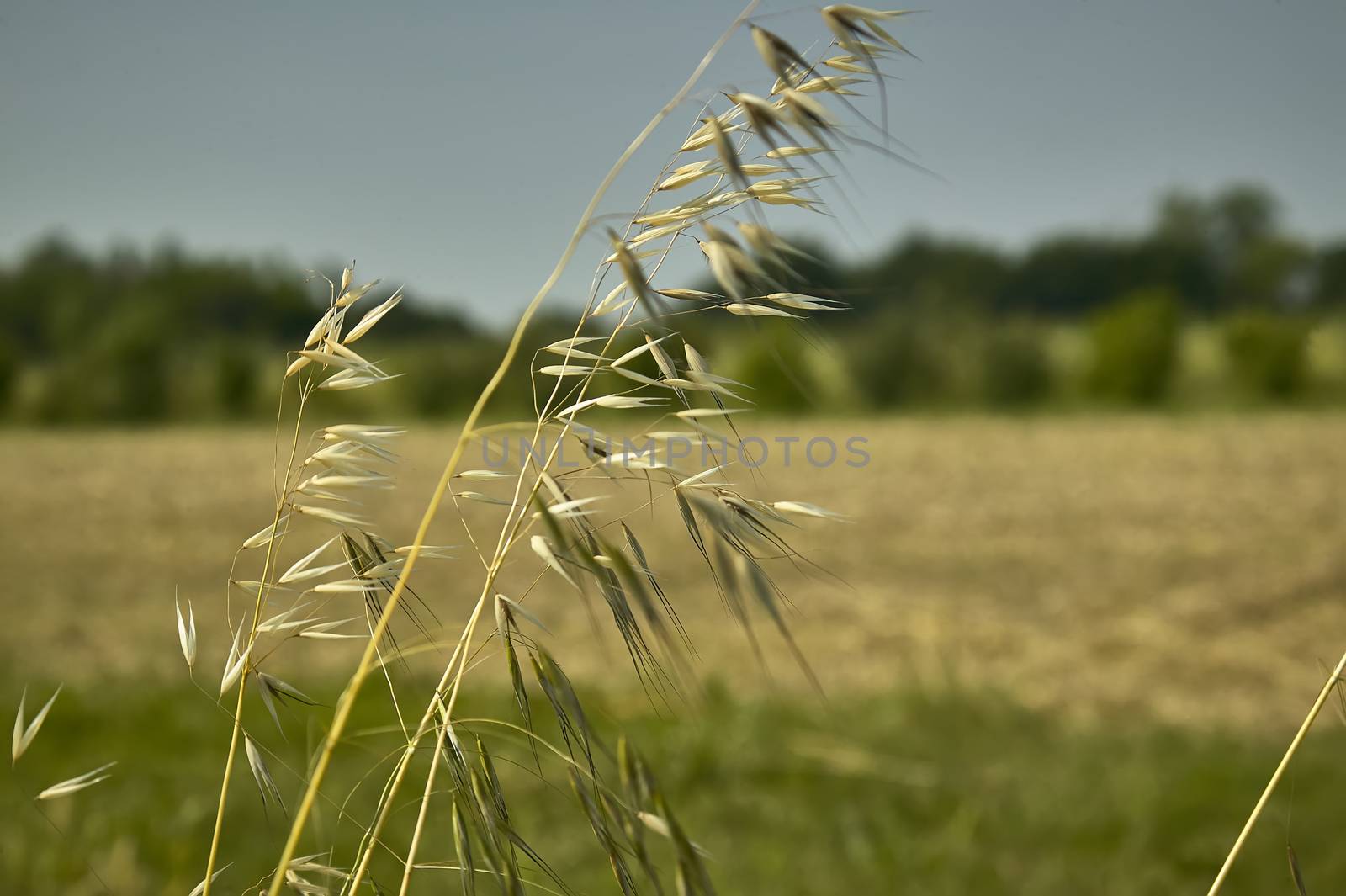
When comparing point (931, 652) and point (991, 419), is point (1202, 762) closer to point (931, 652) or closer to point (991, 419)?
point (931, 652)

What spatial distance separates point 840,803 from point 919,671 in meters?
3.58

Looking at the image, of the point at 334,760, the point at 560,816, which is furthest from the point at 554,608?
the point at 560,816

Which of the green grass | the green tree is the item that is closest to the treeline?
the green tree

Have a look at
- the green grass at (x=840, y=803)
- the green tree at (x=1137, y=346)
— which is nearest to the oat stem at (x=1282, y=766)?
the green grass at (x=840, y=803)

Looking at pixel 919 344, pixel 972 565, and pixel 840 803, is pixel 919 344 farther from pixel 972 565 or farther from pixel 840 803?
pixel 840 803

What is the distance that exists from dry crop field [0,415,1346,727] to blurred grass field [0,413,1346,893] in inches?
2.3

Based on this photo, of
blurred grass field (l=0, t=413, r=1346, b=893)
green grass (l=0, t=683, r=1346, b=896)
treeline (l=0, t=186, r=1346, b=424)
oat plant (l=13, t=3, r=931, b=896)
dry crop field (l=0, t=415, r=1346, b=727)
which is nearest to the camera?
oat plant (l=13, t=3, r=931, b=896)

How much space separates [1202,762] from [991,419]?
21.5 meters

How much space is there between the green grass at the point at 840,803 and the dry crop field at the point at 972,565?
1.07m

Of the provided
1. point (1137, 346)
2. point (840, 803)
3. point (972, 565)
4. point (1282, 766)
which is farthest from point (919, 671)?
point (1137, 346)

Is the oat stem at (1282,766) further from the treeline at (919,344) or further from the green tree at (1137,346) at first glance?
the green tree at (1137,346)

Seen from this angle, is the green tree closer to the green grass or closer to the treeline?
the treeline

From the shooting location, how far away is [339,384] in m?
0.93

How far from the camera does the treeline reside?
65.5ft
